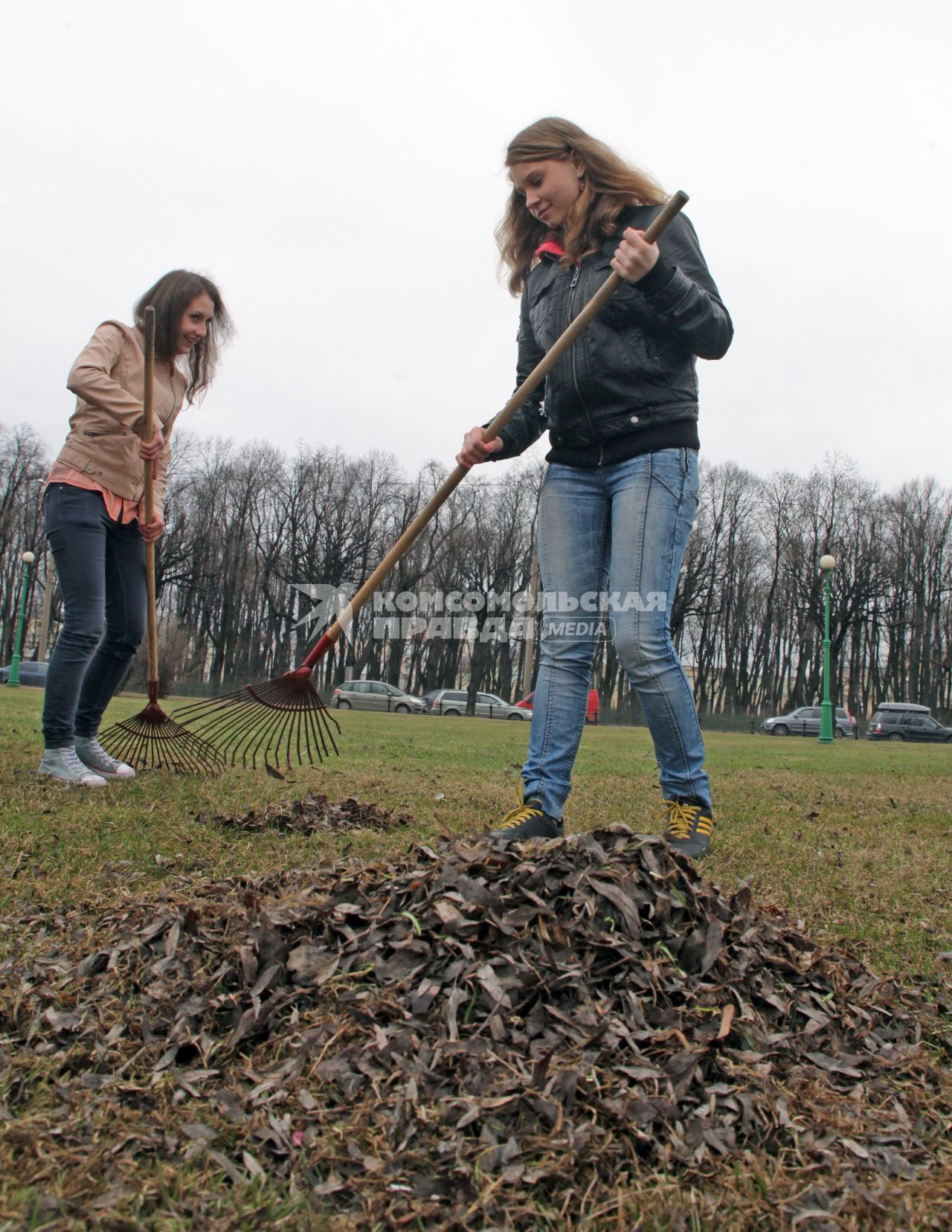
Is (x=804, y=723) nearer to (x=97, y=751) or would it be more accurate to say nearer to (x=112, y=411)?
(x=97, y=751)

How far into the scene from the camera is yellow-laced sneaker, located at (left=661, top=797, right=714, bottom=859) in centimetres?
323

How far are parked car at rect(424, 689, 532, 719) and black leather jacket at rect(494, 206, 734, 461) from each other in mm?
36498

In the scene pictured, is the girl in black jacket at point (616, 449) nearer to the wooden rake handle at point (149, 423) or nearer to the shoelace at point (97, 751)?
the wooden rake handle at point (149, 423)

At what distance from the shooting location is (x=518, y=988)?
168cm

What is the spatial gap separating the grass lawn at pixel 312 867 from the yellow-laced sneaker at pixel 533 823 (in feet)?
1.55

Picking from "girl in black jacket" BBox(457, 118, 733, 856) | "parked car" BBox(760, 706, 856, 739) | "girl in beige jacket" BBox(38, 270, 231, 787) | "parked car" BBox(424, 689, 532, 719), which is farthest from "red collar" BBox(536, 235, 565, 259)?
"parked car" BBox(760, 706, 856, 739)

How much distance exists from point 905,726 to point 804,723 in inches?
150

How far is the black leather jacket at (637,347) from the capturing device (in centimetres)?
318

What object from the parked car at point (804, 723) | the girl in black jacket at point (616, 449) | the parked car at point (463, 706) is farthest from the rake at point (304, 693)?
the parked car at point (804, 723)

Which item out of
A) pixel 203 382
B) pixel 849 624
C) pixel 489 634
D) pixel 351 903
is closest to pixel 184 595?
pixel 489 634

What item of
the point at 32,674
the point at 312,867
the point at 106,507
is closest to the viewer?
the point at 312,867

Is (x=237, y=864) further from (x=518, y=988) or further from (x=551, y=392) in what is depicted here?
(x=551, y=392)

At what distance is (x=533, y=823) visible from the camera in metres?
3.10

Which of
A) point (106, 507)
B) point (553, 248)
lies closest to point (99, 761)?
point (106, 507)
